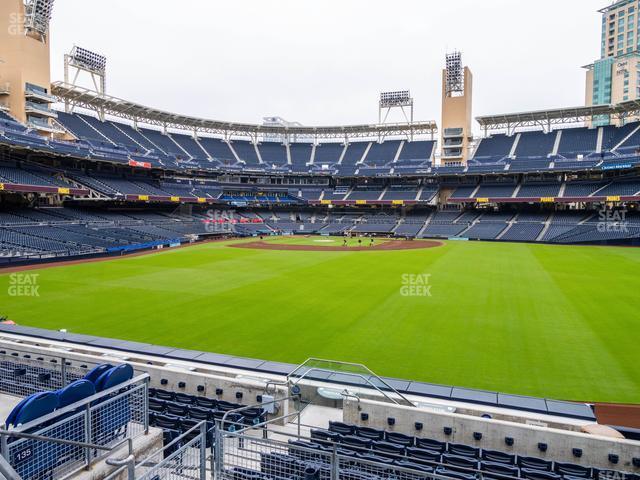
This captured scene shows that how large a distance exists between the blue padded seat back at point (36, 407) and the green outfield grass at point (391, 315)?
858 cm

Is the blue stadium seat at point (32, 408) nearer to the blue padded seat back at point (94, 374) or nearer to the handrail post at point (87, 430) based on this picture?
the handrail post at point (87, 430)

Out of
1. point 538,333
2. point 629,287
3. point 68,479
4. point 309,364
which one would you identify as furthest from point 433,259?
point 68,479

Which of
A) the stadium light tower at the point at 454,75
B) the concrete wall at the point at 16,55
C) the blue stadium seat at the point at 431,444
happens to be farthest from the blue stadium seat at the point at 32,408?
the stadium light tower at the point at 454,75

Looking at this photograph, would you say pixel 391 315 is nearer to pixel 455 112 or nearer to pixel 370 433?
pixel 370 433

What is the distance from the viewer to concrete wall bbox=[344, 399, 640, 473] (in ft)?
24.3

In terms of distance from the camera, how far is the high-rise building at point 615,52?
11935cm

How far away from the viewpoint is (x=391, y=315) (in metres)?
19.1

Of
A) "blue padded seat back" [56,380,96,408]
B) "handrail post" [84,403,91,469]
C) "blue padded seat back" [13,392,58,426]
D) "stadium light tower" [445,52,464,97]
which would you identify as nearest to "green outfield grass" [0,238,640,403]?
"blue padded seat back" [56,380,96,408]

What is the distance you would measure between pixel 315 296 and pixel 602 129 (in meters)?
70.9

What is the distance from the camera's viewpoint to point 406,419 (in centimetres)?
865

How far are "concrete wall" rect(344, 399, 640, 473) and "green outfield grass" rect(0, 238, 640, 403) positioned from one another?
12.9ft

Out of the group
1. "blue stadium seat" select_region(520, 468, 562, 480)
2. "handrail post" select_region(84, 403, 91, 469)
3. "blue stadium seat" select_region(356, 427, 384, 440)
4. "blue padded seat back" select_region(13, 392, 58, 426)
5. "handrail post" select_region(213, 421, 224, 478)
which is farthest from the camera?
"blue stadium seat" select_region(356, 427, 384, 440)

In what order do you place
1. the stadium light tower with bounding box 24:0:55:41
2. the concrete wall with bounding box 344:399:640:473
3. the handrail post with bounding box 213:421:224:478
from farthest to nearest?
the stadium light tower with bounding box 24:0:55:41, the concrete wall with bounding box 344:399:640:473, the handrail post with bounding box 213:421:224:478

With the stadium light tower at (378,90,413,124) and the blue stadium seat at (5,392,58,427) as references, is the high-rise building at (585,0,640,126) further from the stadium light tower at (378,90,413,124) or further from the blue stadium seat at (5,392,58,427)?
the blue stadium seat at (5,392,58,427)
